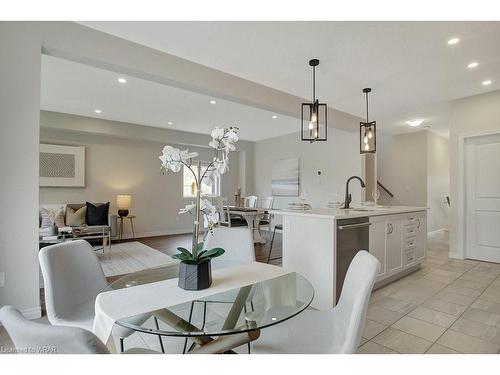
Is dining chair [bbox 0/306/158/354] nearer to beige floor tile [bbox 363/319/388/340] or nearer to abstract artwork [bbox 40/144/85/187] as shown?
beige floor tile [bbox 363/319/388/340]

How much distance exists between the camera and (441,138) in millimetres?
7285

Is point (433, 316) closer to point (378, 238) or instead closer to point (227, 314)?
point (378, 238)

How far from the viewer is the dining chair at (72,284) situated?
1519mm

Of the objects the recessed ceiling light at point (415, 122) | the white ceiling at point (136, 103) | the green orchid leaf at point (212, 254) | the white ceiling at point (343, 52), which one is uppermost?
the white ceiling at point (136, 103)

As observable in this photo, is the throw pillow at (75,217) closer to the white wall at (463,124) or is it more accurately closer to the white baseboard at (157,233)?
the white baseboard at (157,233)

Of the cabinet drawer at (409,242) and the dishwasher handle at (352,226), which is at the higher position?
the dishwasher handle at (352,226)

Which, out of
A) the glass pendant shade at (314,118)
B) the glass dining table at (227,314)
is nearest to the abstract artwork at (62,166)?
the glass pendant shade at (314,118)

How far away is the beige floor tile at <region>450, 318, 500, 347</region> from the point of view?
2.09m

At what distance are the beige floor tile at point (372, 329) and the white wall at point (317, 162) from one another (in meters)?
3.15

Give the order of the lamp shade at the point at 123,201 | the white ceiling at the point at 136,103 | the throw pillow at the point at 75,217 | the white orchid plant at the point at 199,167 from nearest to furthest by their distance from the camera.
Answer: the white orchid plant at the point at 199,167 < the white ceiling at the point at 136,103 < the throw pillow at the point at 75,217 < the lamp shade at the point at 123,201

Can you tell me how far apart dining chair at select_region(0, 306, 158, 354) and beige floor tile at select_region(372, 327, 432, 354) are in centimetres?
202

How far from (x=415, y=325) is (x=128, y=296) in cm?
231
